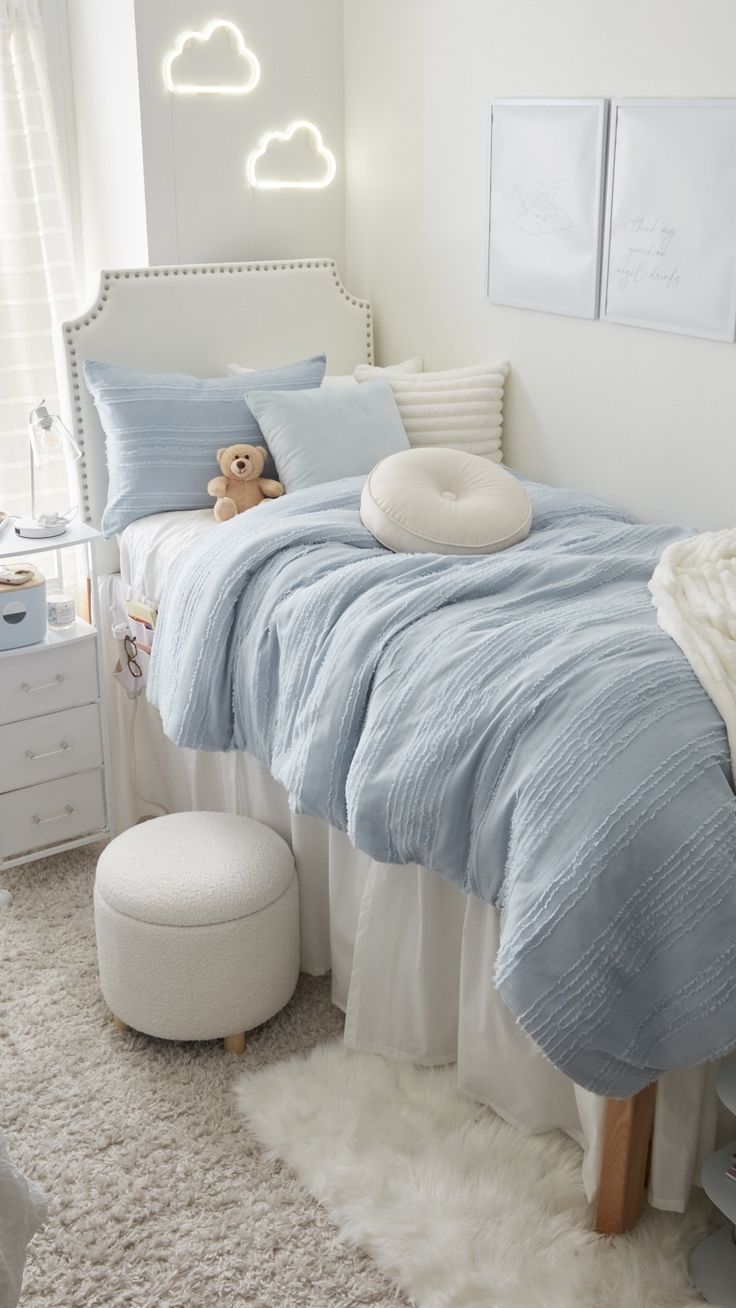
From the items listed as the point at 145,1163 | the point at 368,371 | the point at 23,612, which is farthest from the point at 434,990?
the point at 368,371

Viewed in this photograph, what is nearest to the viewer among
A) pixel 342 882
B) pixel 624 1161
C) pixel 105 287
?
pixel 624 1161

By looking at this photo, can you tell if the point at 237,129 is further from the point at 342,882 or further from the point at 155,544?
the point at 342,882

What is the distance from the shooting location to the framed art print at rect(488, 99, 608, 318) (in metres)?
2.74

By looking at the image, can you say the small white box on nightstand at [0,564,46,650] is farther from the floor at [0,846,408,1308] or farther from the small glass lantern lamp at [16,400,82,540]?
the floor at [0,846,408,1308]

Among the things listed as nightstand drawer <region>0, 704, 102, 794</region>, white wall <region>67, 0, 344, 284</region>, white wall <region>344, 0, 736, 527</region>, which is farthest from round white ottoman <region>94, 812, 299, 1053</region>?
white wall <region>67, 0, 344, 284</region>

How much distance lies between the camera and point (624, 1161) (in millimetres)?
1752

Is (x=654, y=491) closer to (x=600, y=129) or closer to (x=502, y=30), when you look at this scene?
(x=600, y=129)

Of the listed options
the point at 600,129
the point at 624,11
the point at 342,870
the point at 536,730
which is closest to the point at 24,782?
the point at 342,870

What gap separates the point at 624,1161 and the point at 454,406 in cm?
187

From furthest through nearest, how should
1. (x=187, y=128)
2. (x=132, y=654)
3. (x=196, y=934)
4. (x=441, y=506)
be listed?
1. (x=187, y=128)
2. (x=132, y=654)
3. (x=441, y=506)
4. (x=196, y=934)

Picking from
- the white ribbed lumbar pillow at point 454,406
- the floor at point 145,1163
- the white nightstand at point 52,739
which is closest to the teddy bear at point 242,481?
the white nightstand at point 52,739

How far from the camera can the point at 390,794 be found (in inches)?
75.3

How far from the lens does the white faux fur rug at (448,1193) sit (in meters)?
1.72

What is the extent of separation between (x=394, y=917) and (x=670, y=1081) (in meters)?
0.56
